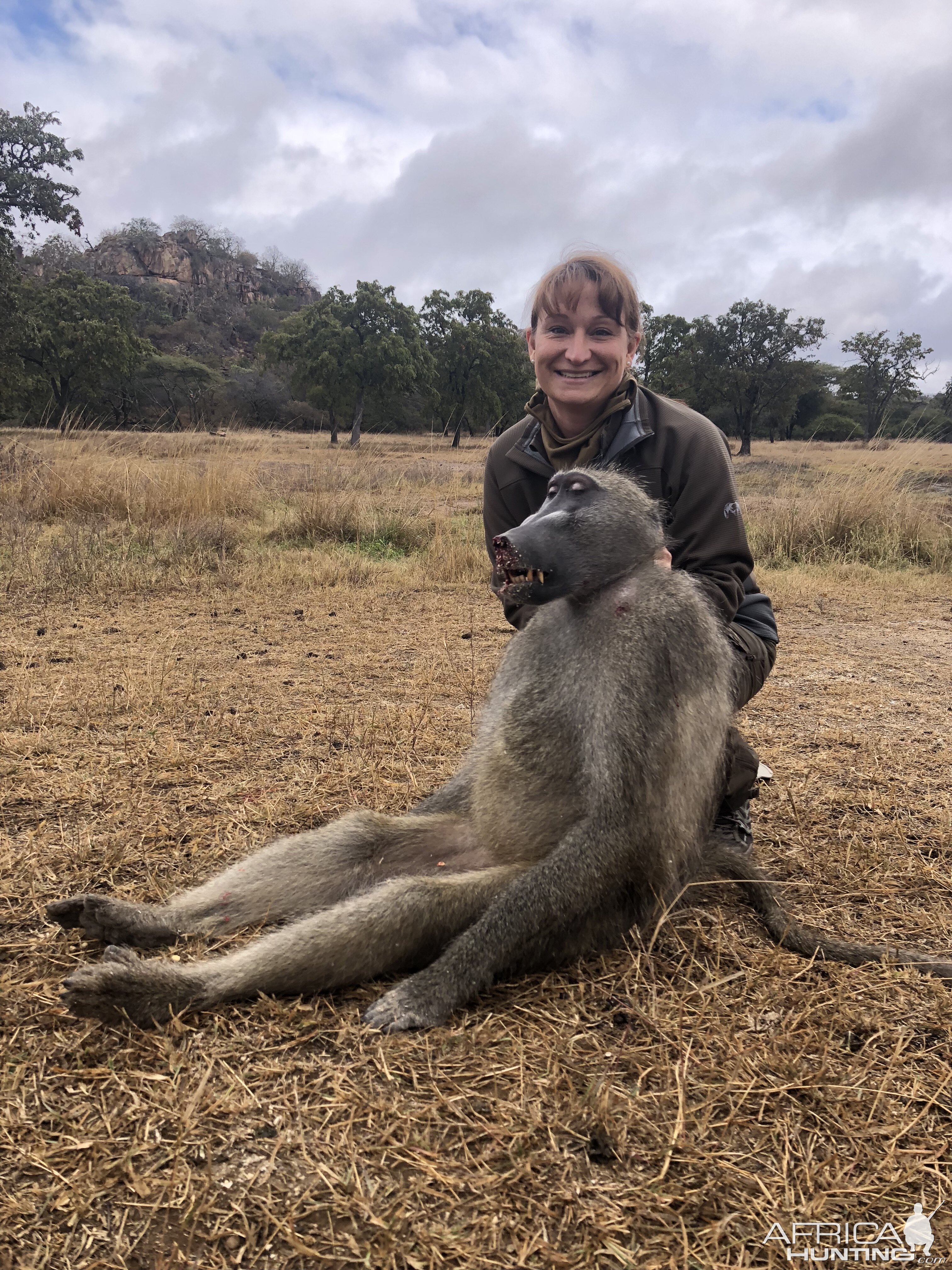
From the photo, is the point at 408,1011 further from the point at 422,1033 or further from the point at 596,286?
the point at 596,286

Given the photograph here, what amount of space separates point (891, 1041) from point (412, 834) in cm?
125

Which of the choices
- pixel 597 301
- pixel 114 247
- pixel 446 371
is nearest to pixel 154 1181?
pixel 597 301

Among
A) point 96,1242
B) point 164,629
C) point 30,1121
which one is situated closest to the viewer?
point 96,1242

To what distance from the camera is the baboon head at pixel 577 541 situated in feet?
5.99

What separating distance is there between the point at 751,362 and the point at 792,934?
1336 inches

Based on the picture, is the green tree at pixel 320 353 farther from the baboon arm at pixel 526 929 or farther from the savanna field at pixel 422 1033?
the baboon arm at pixel 526 929

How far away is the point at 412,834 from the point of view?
2.18 metres

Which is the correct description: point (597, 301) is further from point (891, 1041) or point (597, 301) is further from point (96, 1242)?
point (96, 1242)

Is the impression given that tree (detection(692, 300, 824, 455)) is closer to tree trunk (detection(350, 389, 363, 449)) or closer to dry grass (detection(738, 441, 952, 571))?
tree trunk (detection(350, 389, 363, 449))

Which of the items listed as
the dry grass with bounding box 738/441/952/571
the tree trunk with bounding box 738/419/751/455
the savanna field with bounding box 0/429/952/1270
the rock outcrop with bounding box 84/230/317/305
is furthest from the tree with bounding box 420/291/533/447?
the rock outcrop with bounding box 84/230/317/305

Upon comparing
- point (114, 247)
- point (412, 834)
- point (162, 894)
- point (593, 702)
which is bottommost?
point (162, 894)

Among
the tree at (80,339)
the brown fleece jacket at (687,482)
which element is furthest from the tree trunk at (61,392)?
the brown fleece jacket at (687,482)

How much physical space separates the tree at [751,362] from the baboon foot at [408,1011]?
32.1 m

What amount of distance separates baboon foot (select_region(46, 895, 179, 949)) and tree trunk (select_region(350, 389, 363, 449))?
86.4 ft
